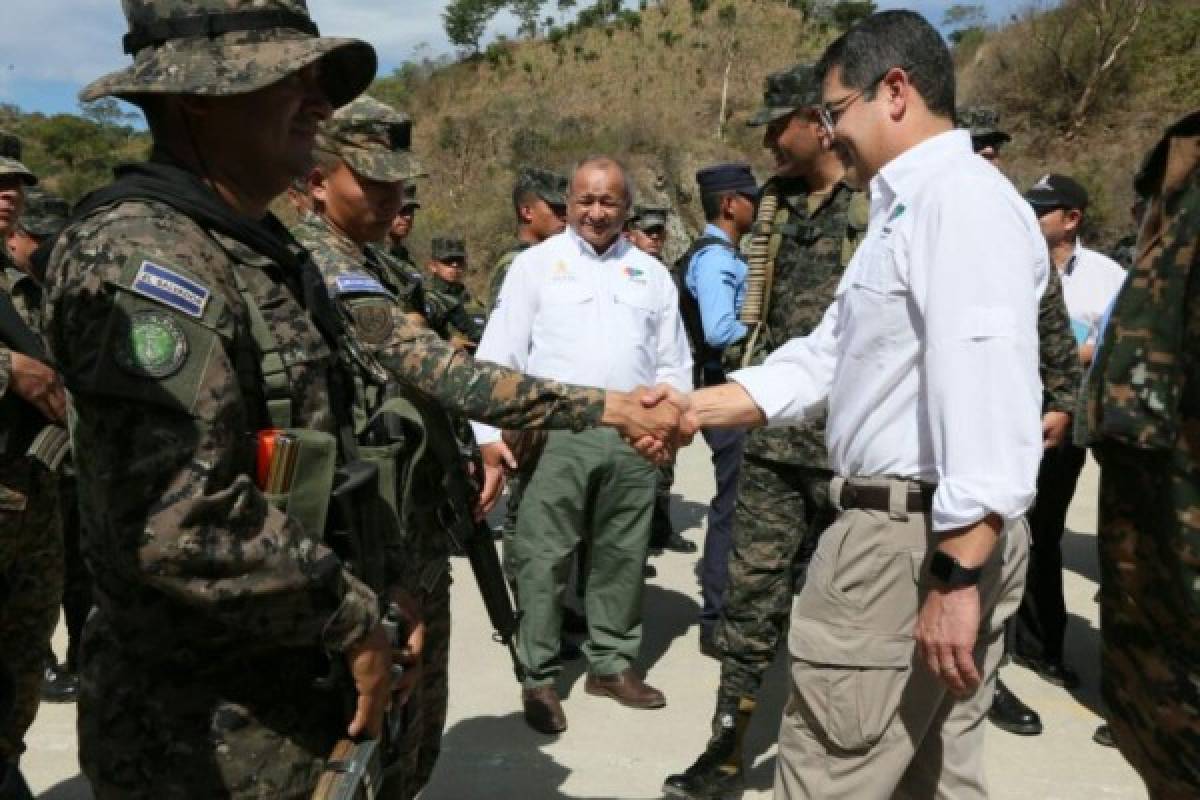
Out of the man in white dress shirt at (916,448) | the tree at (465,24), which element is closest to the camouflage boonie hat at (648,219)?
the man in white dress shirt at (916,448)

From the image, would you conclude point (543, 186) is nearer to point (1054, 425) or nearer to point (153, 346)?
point (1054, 425)

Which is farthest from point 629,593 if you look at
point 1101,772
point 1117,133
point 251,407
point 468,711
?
point 1117,133

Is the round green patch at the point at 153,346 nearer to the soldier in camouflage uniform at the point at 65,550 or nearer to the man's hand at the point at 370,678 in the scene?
the man's hand at the point at 370,678

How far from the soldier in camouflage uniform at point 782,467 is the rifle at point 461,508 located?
1.00 metres

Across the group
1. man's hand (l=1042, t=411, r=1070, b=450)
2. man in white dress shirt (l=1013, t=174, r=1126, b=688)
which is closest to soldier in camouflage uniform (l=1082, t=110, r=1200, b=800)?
man's hand (l=1042, t=411, r=1070, b=450)

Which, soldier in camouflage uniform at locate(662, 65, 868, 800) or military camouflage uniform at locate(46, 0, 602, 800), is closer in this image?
military camouflage uniform at locate(46, 0, 602, 800)

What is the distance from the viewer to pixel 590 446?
4395 millimetres

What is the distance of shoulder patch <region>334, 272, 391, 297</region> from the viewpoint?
262 centimetres

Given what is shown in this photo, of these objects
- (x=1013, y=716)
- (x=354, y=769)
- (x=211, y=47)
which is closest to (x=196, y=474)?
(x=354, y=769)

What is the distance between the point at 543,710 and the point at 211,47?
3.14 meters

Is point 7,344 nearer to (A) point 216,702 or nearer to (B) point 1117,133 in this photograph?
(A) point 216,702

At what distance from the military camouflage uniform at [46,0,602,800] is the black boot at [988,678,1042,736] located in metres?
3.26

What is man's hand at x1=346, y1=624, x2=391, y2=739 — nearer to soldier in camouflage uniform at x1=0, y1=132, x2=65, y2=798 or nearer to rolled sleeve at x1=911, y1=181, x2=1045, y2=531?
rolled sleeve at x1=911, y1=181, x2=1045, y2=531

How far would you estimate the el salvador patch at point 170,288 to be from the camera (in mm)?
1549
